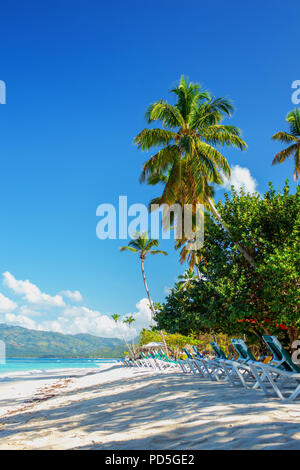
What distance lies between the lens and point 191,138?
15875 mm

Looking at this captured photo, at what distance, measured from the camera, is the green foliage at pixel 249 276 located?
11445 millimetres

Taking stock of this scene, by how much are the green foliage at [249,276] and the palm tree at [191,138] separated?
8.29 feet

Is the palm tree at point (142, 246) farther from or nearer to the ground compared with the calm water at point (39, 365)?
farther from the ground

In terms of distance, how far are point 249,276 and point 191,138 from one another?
678cm

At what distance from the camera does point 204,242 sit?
14.7 metres

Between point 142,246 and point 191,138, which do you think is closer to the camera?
point 191,138

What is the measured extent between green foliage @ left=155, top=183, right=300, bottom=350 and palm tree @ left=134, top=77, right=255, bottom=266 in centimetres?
253

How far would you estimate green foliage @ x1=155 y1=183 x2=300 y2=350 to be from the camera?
11445 mm

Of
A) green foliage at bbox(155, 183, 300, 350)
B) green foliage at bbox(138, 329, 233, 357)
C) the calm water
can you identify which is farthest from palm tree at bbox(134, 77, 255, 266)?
the calm water

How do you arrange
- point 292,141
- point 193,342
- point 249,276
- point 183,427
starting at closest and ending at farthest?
point 183,427 → point 249,276 → point 292,141 → point 193,342

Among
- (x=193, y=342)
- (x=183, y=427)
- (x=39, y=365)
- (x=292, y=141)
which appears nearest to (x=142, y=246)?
(x=193, y=342)

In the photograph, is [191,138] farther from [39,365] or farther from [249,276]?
[39,365]

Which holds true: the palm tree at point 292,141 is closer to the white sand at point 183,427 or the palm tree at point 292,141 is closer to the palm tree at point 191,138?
the palm tree at point 191,138

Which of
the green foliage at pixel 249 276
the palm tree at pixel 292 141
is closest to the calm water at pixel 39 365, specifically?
the green foliage at pixel 249 276
